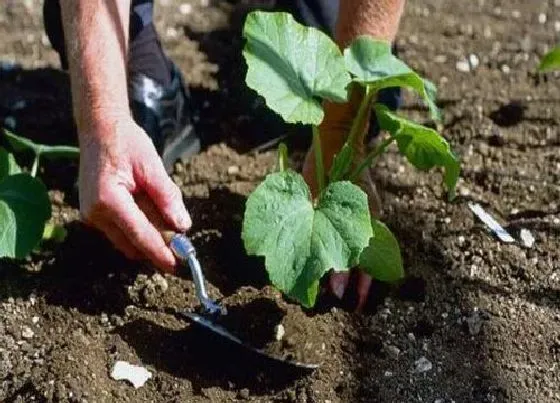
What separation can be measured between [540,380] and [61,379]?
66 centimetres

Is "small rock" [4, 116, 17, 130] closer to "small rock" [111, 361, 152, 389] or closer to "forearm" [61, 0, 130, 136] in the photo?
"forearm" [61, 0, 130, 136]

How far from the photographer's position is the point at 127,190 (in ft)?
5.09

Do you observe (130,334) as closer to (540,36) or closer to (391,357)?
(391,357)

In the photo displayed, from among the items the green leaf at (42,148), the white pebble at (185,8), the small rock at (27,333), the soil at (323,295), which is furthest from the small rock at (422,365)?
the white pebble at (185,8)

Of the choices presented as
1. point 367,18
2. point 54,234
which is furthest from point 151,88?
point 367,18

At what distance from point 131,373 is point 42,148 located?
0.46 meters

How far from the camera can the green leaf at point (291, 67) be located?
1.53m

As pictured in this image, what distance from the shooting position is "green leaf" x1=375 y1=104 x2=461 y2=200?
1.58 meters

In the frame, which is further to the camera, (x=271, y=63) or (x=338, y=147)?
(x=338, y=147)

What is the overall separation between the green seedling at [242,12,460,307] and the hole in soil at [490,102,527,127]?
49cm

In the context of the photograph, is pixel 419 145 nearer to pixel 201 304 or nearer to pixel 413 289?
pixel 413 289

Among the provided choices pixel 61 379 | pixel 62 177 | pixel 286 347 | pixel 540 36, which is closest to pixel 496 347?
pixel 286 347

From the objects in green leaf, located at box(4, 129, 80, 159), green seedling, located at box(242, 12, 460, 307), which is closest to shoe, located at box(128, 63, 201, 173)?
green leaf, located at box(4, 129, 80, 159)

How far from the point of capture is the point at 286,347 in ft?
5.36
